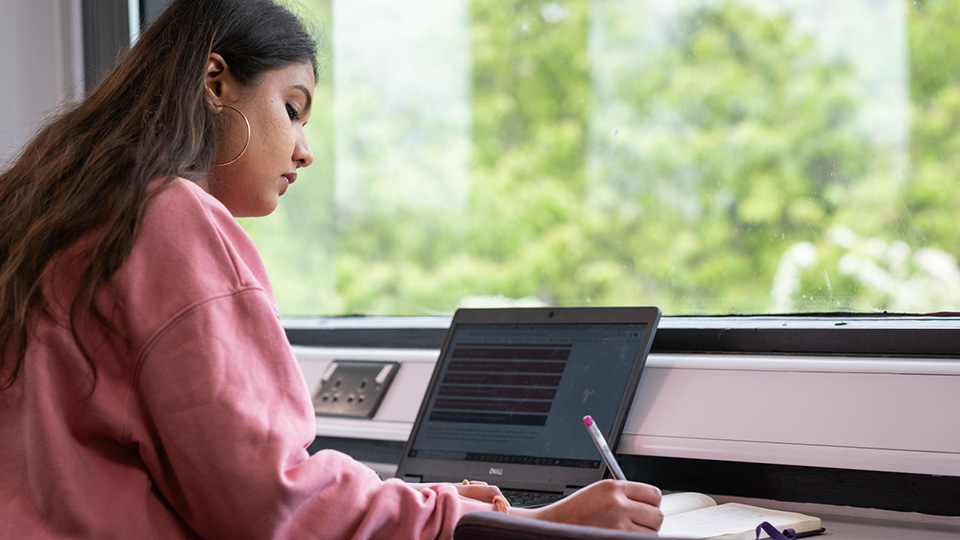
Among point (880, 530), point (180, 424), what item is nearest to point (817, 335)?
point (880, 530)

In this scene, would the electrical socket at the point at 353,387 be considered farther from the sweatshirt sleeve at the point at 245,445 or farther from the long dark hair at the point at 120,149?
the sweatshirt sleeve at the point at 245,445

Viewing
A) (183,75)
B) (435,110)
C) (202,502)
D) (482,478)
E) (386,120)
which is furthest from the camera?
(435,110)

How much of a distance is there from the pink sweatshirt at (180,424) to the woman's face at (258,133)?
191 mm

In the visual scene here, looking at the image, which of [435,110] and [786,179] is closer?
[786,179]

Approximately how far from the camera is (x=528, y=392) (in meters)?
1.34

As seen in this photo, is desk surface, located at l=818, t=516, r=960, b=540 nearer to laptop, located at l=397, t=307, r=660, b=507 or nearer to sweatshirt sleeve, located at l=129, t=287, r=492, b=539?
laptop, located at l=397, t=307, r=660, b=507

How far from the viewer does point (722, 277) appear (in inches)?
72.5

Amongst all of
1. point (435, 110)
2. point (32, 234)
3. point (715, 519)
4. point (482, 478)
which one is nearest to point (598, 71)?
point (435, 110)

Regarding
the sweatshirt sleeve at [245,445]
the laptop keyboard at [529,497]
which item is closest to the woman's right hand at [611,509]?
the sweatshirt sleeve at [245,445]

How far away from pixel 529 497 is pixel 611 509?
34cm

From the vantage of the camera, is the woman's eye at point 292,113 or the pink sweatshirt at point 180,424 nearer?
the pink sweatshirt at point 180,424

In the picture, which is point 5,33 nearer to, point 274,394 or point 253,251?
point 253,251

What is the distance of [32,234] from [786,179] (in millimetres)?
1526

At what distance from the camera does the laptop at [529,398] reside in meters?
1.25
